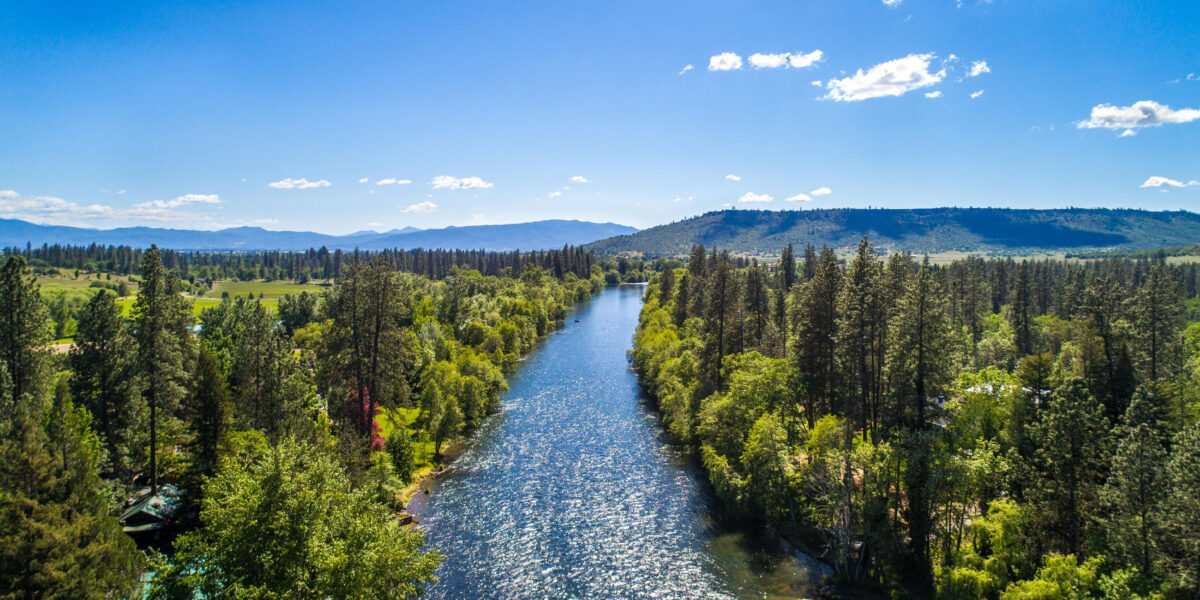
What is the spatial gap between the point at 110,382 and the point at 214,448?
12.2 meters

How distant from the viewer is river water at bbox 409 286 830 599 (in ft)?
94.6

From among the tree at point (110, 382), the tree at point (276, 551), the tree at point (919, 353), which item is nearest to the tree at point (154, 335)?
the tree at point (110, 382)

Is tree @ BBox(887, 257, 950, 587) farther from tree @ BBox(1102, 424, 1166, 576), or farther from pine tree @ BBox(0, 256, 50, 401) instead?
pine tree @ BBox(0, 256, 50, 401)

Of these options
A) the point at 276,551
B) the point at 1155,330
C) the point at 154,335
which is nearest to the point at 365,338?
the point at 154,335

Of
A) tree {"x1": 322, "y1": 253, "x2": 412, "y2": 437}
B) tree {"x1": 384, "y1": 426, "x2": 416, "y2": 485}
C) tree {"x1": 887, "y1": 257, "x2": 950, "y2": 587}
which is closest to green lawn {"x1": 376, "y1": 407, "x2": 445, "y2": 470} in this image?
tree {"x1": 384, "y1": 426, "x2": 416, "y2": 485}

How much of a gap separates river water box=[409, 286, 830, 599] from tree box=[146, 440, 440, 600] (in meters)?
10.1

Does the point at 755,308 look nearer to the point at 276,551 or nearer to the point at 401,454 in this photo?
the point at 401,454

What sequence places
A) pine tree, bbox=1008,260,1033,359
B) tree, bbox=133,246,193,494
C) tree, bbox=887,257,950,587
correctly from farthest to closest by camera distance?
Result: pine tree, bbox=1008,260,1033,359, tree, bbox=133,246,193,494, tree, bbox=887,257,950,587

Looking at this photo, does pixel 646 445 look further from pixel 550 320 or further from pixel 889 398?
pixel 550 320

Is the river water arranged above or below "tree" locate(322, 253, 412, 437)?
below

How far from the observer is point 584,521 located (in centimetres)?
3516

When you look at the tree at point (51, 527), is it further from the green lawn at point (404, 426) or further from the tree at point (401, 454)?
the green lawn at point (404, 426)

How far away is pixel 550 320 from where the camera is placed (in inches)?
4466

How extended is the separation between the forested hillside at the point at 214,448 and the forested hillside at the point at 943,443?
2087 cm
